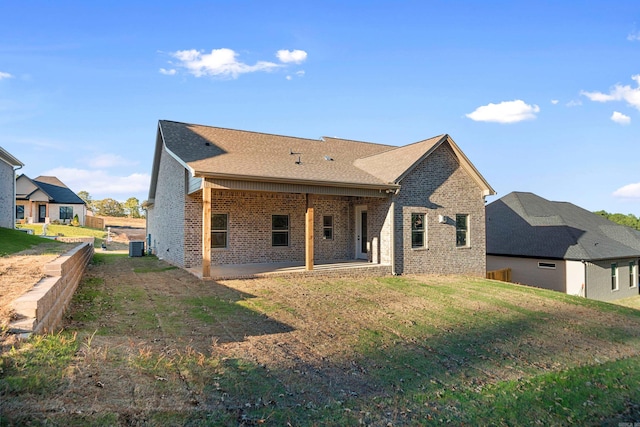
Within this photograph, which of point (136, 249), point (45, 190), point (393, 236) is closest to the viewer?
point (393, 236)

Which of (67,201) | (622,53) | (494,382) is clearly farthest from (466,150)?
(67,201)

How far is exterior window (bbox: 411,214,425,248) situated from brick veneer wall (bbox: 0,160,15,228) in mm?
19714

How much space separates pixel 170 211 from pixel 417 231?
10.1 meters

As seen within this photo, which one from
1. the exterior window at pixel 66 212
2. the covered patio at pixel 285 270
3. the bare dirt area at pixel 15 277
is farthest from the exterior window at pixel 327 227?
the exterior window at pixel 66 212

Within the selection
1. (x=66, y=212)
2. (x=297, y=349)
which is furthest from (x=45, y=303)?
(x=66, y=212)

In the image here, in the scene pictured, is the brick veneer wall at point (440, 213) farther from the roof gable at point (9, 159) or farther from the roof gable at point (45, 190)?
the roof gable at point (45, 190)

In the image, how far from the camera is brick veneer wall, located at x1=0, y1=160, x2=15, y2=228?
18.9m

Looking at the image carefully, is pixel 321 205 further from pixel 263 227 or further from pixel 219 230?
pixel 219 230

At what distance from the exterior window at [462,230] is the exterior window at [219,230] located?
382 inches

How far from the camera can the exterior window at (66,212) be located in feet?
127

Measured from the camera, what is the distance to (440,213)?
1575 centimetres

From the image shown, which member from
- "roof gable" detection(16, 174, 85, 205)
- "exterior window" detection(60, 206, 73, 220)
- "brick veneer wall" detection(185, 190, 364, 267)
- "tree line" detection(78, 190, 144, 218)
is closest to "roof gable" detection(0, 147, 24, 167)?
"brick veneer wall" detection(185, 190, 364, 267)

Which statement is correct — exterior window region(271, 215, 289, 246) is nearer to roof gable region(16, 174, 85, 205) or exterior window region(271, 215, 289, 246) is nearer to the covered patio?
the covered patio

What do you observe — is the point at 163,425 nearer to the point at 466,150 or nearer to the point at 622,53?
the point at 466,150
